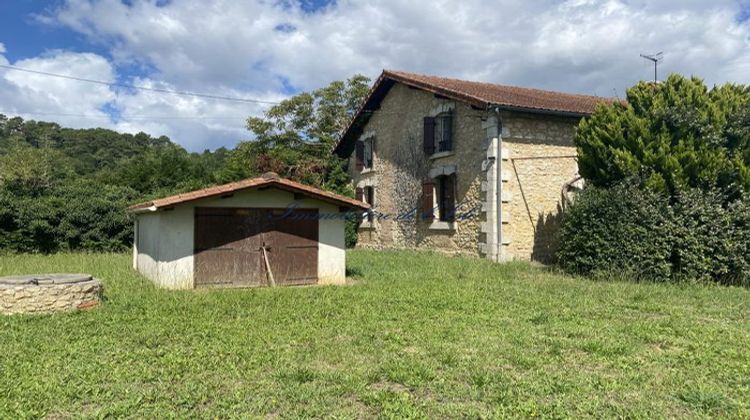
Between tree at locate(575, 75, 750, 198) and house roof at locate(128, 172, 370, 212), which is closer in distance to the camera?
house roof at locate(128, 172, 370, 212)

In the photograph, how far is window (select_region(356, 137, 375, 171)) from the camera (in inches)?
788

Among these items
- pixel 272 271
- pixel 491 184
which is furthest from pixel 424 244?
pixel 272 271

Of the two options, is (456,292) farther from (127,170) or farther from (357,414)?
(127,170)

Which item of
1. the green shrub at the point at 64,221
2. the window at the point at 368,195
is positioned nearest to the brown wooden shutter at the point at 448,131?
the window at the point at 368,195

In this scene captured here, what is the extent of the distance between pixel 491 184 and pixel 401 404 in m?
10.3

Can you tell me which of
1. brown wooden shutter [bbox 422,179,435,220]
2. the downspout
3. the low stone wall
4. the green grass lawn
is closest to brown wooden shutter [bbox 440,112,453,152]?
brown wooden shutter [bbox 422,179,435,220]

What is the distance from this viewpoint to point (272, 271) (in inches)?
388

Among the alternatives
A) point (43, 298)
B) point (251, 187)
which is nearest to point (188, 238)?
point (251, 187)

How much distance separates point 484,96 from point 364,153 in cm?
761

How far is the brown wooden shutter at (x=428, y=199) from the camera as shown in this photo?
52.5 feet

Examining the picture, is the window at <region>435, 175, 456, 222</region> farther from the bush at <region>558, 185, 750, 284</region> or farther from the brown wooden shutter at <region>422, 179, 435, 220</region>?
the bush at <region>558, 185, 750, 284</region>

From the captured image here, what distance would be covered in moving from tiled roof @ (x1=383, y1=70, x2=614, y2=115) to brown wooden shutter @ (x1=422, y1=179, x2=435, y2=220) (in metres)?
2.88

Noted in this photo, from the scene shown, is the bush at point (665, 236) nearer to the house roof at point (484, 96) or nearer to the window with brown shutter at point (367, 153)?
the house roof at point (484, 96)

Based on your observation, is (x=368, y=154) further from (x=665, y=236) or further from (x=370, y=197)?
(x=665, y=236)
